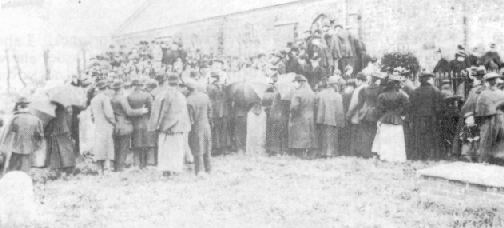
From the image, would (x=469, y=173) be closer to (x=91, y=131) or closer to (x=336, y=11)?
(x=91, y=131)

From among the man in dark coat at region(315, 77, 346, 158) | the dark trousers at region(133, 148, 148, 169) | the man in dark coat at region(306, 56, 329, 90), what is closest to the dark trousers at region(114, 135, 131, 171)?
the dark trousers at region(133, 148, 148, 169)

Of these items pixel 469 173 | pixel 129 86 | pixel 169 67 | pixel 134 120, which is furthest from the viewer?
pixel 169 67

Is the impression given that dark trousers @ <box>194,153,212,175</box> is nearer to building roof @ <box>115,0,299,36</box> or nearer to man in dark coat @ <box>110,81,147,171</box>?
man in dark coat @ <box>110,81,147,171</box>

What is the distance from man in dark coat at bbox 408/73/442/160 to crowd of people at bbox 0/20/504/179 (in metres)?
0.02

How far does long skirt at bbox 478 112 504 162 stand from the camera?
1011 cm

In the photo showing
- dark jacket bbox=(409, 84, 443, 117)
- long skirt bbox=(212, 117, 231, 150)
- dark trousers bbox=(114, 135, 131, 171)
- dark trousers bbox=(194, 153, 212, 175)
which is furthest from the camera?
long skirt bbox=(212, 117, 231, 150)

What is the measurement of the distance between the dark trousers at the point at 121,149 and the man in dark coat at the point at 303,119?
3.85 meters

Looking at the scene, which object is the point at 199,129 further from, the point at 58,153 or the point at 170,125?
the point at 58,153

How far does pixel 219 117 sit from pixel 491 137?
611 cm

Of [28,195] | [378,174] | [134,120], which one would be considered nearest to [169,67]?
[134,120]

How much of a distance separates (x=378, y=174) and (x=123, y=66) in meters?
9.95

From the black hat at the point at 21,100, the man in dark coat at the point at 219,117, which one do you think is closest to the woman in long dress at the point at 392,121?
the man in dark coat at the point at 219,117

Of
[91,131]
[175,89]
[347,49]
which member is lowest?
[91,131]

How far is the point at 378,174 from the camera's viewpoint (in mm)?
10219
